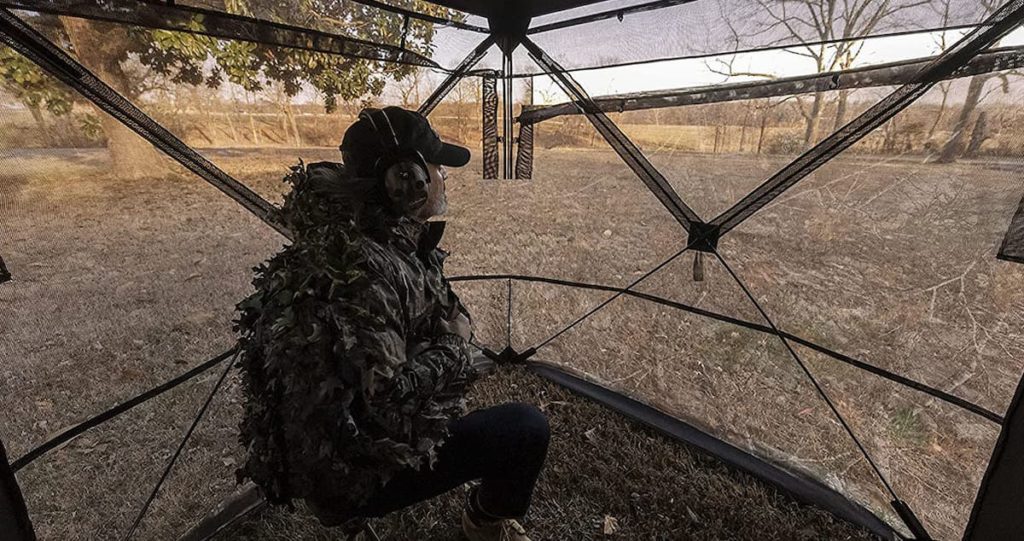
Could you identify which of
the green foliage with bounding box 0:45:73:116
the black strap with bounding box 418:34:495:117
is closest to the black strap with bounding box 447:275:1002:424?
the black strap with bounding box 418:34:495:117

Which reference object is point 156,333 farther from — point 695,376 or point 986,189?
point 986,189

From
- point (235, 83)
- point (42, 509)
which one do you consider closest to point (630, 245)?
point (235, 83)

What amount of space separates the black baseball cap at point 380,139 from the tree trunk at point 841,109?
4.25 feet

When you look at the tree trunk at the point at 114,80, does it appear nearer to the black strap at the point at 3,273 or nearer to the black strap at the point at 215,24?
the black strap at the point at 215,24

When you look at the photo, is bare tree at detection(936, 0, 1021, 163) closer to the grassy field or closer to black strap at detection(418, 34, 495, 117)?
the grassy field

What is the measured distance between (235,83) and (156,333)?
851 mm

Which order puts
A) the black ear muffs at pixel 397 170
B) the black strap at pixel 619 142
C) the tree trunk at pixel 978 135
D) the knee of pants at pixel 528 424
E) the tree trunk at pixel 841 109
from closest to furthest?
the black ear muffs at pixel 397 170 → the tree trunk at pixel 978 135 → the knee of pants at pixel 528 424 → the tree trunk at pixel 841 109 → the black strap at pixel 619 142

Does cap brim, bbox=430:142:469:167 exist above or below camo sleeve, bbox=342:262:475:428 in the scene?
above

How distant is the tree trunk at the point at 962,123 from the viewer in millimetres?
1153

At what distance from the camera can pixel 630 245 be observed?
6.98 feet

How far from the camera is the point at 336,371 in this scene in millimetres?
828

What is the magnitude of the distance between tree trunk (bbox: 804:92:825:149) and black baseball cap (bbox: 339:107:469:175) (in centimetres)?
125

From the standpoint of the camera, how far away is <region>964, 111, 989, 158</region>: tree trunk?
1146 mm

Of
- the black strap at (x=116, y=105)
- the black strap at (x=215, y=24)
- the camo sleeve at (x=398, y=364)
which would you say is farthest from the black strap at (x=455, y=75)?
the camo sleeve at (x=398, y=364)
